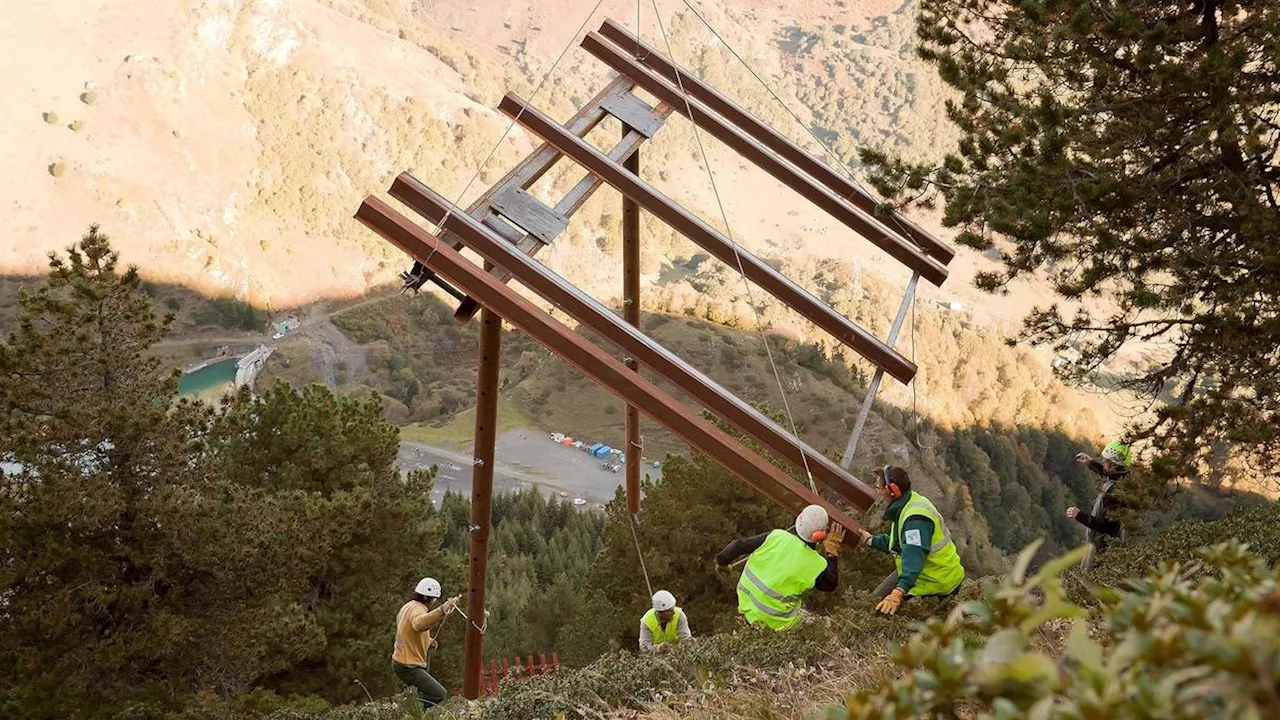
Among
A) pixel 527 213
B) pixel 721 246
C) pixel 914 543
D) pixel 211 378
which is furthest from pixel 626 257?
pixel 211 378

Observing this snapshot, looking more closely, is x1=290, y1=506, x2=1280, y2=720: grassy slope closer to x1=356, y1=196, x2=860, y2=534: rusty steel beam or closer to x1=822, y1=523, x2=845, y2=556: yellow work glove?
x1=822, y1=523, x2=845, y2=556: yellow work glove

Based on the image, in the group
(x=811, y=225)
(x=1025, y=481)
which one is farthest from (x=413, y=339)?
(x=811, y=225)

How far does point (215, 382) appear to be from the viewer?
104750 mm

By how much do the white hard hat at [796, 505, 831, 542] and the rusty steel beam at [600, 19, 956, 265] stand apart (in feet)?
10.5

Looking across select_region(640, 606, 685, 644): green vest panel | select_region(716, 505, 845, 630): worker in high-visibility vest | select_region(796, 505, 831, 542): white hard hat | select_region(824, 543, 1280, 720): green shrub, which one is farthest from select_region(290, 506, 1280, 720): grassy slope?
select_region(824, 543, 1280, 720): green shrub

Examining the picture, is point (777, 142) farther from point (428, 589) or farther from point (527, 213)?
point (428, 589)

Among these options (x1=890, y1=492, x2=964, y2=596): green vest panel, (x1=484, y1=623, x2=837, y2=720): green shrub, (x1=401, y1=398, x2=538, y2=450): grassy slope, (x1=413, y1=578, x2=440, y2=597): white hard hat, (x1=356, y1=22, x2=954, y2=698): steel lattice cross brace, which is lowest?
(x1=401, y1=398, x2=538, y2=450): grassy slope

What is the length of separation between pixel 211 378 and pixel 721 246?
107807mm

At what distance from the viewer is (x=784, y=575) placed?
673cm

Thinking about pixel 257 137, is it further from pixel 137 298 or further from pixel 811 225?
pixel 137 298

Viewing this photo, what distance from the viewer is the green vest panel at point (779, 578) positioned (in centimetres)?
662

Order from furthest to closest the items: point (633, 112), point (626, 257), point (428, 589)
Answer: point (626, 257) → point (633, 112) → point (428, 589)

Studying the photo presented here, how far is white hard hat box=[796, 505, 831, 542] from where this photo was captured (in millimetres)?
6152

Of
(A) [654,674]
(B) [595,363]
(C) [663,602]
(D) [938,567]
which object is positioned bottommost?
(C) [663,602]
